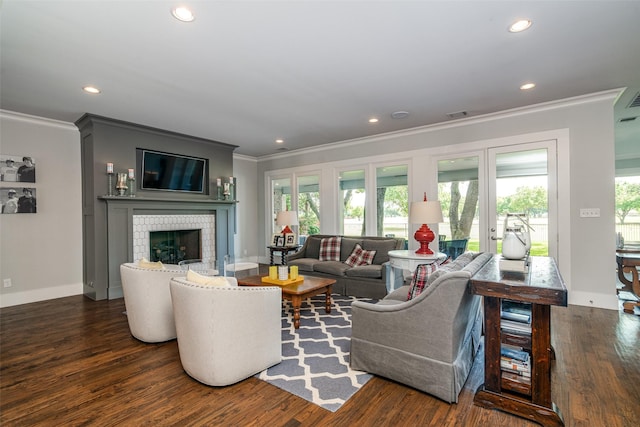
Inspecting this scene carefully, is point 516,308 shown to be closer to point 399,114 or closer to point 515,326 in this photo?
point 515,326

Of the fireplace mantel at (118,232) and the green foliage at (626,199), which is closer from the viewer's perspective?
the fireplace mantel at (118,232)

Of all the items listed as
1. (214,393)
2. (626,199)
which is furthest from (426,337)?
(626,199)

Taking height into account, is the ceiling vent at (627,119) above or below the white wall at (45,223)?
above

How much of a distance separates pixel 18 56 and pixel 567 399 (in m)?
5.09

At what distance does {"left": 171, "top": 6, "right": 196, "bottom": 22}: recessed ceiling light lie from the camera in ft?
7.11

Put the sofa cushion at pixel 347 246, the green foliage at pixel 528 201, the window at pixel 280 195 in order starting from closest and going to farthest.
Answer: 1. the green foliage at pixel 528 201
2. the sofa cushion at pixel 347 246
3. the window at pixel 280 195

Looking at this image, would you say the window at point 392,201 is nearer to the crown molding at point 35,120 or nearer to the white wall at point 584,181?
the white wall at point 584,181

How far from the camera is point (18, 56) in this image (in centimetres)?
278

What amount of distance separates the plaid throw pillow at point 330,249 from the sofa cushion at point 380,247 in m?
0.48

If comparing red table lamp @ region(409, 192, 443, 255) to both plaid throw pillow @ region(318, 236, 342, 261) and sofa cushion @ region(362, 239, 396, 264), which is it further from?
plaid throw pillow @ region(318, 236, 342, 261)

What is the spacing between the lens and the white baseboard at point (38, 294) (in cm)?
422

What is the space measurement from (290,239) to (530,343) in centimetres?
498

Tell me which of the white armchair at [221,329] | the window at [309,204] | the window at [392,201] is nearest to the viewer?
the white armchair at [221,329]

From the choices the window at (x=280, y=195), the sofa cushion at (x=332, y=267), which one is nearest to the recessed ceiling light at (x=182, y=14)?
the sofa cushion at (x=332, y=267)
